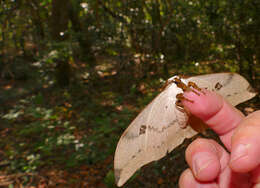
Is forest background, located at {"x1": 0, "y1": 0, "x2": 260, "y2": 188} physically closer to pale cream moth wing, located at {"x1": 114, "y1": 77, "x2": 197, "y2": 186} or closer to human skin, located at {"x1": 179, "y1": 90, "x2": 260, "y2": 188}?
human skin, located at {"x1": 179, "y1": 90, "x2": 260, "y2": 188}

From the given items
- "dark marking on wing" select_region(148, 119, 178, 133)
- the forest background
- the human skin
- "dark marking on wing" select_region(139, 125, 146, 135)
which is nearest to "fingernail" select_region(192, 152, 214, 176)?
the human skin

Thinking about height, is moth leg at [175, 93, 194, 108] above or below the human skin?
above

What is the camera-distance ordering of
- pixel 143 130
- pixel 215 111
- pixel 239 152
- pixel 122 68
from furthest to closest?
pixel 122 68 < pixel 215 111 < pixel 143 130 < pixel 239 152

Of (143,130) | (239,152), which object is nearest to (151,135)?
(143,130)

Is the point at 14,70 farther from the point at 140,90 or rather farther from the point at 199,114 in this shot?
the point at 199,114

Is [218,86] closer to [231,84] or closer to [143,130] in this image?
[231,84]

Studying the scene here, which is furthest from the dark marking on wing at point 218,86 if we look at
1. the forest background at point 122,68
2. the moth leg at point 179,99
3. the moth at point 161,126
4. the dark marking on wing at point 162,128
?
the forest background at point 122,68

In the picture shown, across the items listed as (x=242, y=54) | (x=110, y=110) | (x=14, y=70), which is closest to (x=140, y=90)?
(x=110, y=110)
